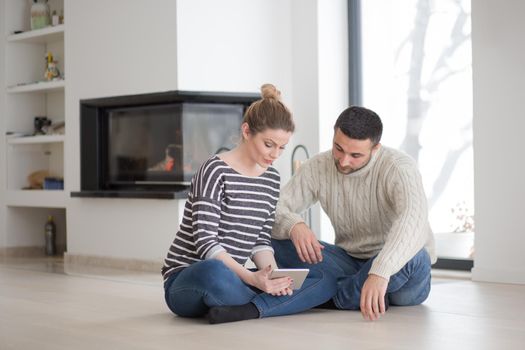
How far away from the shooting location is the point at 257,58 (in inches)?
232

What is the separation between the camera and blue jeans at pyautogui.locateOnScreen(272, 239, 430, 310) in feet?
11.4

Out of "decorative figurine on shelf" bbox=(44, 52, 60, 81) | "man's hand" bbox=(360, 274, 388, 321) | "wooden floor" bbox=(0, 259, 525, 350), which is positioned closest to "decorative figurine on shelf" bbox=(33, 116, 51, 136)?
"decorative figurine on shelf" bbox=(44, 52, 60, 81)

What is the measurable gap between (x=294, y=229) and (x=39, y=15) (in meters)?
4.13

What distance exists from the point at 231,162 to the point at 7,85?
4192 millimetres

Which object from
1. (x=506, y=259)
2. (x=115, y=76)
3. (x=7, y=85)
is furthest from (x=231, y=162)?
(x=7, y=85)

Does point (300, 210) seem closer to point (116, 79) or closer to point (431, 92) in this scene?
point (431, 92)

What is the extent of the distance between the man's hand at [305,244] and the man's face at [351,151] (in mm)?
283

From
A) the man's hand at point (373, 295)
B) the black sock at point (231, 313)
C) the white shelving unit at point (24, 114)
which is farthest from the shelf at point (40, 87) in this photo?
the man's hand at point (373, 295)

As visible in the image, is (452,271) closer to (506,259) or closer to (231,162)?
(506,259)

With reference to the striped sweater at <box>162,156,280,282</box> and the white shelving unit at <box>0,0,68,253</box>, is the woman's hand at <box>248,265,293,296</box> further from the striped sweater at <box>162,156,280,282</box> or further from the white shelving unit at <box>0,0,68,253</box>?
the white shelving unit at <box>0,0,68,253</box>

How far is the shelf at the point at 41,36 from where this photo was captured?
21.8 feet

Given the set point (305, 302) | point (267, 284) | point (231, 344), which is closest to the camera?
point (231, 344)

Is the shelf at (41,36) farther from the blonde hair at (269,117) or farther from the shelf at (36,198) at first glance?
the blonde hair at (269,117)

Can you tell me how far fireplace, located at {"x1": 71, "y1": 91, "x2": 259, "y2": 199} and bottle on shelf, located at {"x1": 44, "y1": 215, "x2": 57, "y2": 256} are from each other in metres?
0.95
